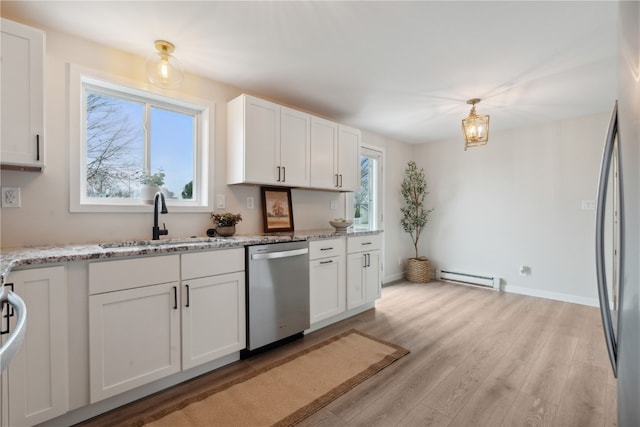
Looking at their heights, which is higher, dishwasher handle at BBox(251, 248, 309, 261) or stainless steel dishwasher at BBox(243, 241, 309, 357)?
dishwasher handle at BBox(251, 248, 309, 261)

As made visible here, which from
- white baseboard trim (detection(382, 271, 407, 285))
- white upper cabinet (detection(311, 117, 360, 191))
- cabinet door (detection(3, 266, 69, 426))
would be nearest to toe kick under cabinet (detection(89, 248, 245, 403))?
cabinet door (detection(3, 266, 69, 426))

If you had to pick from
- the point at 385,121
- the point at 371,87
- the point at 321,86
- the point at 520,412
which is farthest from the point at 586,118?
the point at 520,412

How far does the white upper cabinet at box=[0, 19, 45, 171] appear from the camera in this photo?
1.59 meters

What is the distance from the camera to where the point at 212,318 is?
82.7 inches

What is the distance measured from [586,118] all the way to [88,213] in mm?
5298

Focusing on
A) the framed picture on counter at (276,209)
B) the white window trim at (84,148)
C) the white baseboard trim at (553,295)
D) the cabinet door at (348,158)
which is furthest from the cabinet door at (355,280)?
the white baseboard trim at (553,295)

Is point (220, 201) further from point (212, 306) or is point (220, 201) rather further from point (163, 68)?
point (163, 68)

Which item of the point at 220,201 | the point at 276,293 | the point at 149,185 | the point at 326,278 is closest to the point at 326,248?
the point at 326,278

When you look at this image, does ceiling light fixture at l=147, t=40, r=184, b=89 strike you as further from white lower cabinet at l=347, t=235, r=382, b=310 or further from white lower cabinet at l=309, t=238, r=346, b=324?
white lower cabinet at l=347, t=235, r=382, b=310

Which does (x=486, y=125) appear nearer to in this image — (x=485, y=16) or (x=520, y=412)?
(x=485, y=16)

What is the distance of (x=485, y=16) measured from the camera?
1.85 metres

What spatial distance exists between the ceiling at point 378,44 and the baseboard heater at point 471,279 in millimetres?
2442

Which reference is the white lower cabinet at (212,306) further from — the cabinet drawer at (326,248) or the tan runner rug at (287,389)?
the cabinet drawer at (326,248)

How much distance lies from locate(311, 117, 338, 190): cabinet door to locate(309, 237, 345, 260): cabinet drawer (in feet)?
2.15
